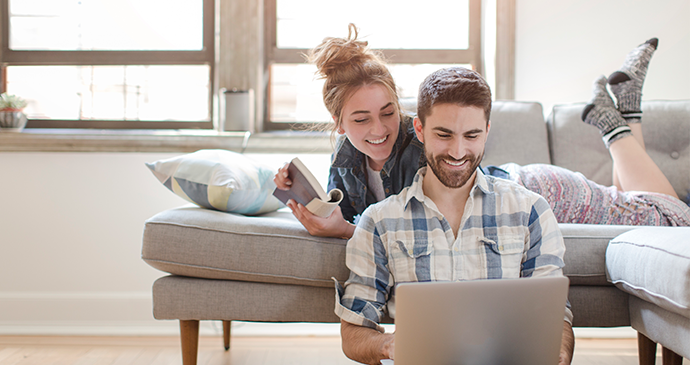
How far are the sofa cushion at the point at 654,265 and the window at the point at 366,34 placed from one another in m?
1.58

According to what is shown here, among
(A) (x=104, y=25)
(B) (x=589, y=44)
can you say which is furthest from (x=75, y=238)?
(B) (x=589, y=44)

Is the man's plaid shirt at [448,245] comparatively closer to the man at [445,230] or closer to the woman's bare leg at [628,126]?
the man at [445,230]

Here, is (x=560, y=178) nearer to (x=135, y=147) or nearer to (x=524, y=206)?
(x=524, y=206)

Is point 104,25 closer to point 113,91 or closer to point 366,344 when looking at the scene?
point 113,91

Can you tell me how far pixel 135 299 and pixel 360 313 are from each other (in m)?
1.45

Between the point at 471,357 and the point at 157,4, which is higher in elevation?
the point at 157,4

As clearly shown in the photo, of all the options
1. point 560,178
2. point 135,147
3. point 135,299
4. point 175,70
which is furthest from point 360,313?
point 175,70

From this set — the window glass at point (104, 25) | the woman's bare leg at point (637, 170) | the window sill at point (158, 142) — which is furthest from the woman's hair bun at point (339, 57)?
the window glass at point (104, 25)

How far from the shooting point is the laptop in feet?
2.13

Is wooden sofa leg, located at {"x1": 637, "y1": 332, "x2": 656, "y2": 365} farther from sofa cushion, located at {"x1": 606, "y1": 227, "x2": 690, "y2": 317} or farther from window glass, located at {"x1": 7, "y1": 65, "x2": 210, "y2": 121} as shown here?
window glass, located at {"x1": 7, "y1": 65, "x2": 210, "y2": 121}

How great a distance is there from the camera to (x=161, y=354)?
168 centimetres

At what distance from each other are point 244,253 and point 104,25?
1926 mm

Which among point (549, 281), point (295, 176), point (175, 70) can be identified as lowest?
point (549, 281)

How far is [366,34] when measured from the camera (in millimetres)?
2539
